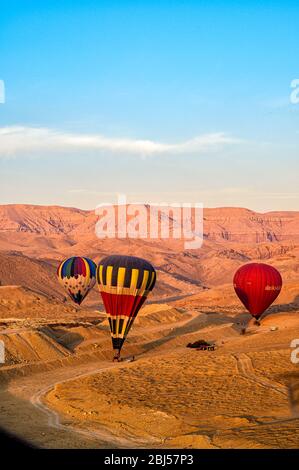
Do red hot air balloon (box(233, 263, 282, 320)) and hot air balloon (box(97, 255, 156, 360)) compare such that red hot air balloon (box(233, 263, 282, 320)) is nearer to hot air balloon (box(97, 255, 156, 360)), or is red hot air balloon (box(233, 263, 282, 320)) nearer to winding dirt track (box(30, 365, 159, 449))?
hot air balloon (box(97, 255, 156, 360))

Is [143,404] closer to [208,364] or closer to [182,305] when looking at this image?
[208,364]

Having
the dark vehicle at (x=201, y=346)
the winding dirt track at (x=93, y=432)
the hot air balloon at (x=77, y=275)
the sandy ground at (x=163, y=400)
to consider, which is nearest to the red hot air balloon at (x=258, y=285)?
the sandy ground at (x=163, y=400)

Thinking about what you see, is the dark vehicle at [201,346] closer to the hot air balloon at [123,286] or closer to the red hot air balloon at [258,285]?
the red hot air balloon at [258,285]

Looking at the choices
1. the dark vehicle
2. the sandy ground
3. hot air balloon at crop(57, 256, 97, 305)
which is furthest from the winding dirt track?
hot air balloon at crop(57, 256, 97, 305)

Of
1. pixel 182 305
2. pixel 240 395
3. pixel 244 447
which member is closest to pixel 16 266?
A: pixel 182 305

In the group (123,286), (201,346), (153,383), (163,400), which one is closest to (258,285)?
(201,346)
